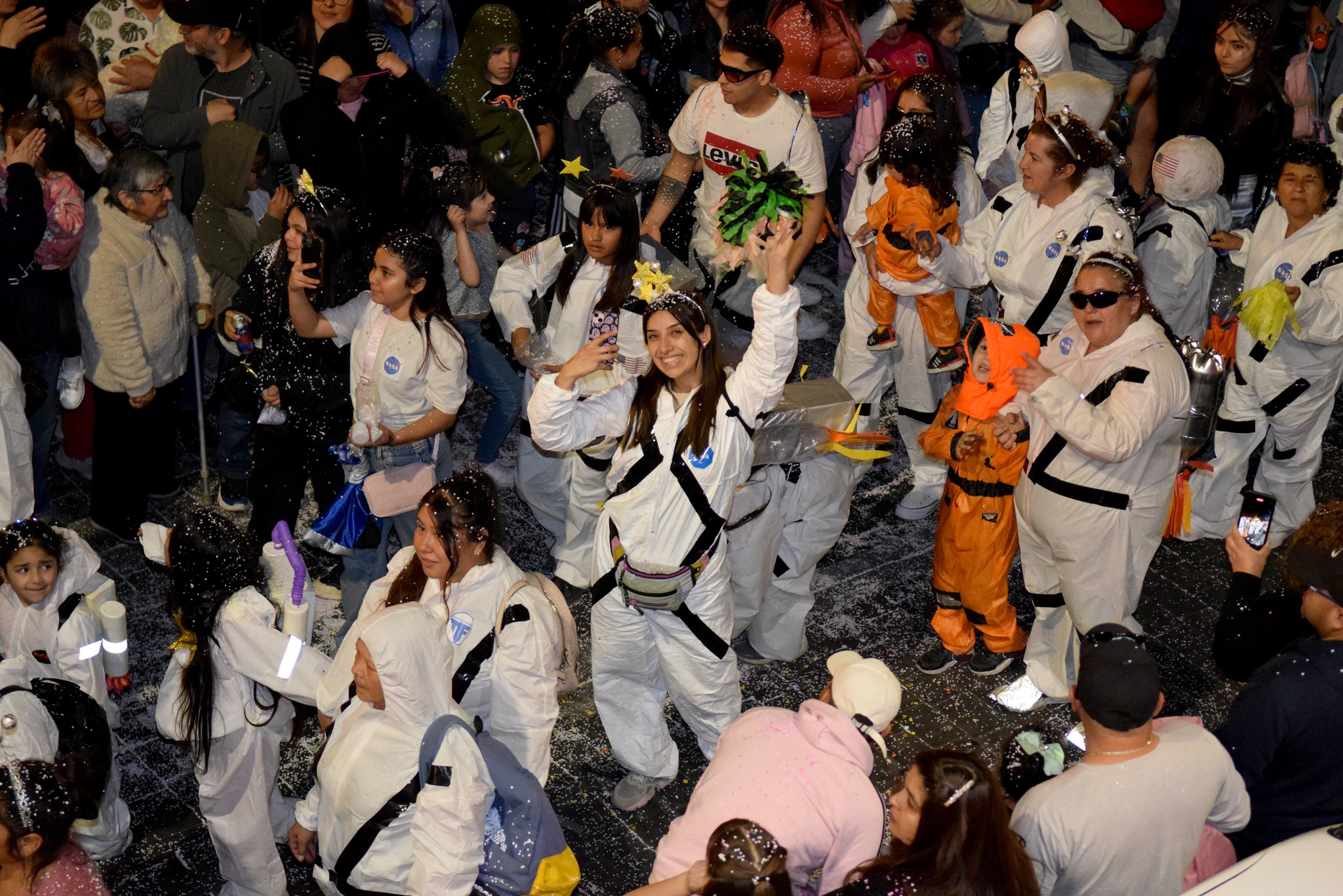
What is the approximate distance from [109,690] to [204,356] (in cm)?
214

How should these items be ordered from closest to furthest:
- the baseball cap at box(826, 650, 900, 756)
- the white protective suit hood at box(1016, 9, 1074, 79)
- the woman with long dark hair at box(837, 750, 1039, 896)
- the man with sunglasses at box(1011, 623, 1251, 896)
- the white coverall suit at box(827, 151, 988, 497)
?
1. the woman with long dark hair at box(837, 750, 1039, 896)
2. the man with sunglasses at box(1011, 623, 1251, 896)
3. the baseball cap at box(826, 650, 900, 756)
4. the white coverall suit at box(827, 151, 988, 497)
5. the white protective suit hood at box(1016, 9, 1074, 79)

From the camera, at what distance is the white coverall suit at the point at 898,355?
6.89 meters

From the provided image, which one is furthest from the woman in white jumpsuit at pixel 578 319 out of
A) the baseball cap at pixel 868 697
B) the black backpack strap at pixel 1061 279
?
the baseball cap at pixel 868 697

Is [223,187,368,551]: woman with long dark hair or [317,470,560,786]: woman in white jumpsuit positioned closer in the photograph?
[317,470,560,786]: woman in white jumpsuit

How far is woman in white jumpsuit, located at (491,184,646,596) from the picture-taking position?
5.96 meters

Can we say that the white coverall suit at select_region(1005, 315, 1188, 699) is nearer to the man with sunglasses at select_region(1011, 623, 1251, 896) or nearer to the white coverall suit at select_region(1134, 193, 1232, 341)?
the white coverall suit at select_region(1134, 193, 1232, 341)

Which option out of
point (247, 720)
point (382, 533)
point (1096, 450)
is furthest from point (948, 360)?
point (247, 720)

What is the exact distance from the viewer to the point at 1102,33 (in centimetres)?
909

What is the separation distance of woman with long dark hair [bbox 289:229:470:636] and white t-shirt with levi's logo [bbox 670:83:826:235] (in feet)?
5.87

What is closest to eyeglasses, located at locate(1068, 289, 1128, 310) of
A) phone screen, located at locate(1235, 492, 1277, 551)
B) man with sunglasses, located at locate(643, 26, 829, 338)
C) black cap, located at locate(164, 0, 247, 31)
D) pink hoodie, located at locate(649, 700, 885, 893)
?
phone screen, located at locate(1235, 492, 1277, 551)

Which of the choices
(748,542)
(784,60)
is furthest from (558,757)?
(784,60)

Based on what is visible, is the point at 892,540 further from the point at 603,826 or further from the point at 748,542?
the point at 603,826

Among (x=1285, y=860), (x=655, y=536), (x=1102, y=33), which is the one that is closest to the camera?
(x=1285, y=860)

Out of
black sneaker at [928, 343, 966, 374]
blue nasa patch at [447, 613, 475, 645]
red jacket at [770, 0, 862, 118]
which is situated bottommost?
black sneaker at [928, 343, 966, 374]
